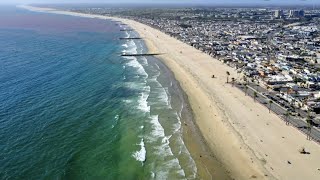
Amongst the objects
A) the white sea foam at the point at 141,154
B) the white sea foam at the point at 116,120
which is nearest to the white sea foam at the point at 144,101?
the white sea foam at the point at 116,120

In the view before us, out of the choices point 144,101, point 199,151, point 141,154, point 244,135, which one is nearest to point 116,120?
point 144,101

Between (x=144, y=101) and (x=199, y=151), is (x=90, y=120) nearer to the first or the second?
(x=144, y=101)

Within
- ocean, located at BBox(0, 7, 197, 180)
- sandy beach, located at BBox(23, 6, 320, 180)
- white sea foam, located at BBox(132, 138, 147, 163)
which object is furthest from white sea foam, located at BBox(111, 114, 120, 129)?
sandy beach, located at BBox(23, 6, 320, 180)

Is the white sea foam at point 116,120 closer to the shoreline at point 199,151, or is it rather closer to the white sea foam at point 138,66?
the shoreline at point 199,151

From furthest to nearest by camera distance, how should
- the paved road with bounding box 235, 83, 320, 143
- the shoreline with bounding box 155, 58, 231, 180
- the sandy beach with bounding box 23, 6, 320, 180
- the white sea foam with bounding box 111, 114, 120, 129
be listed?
the white sea foam with bounding box 111, 114, 120, 129
the paved road with bounding box 235, 83, 320, 143
the sandy beach with bounding box 23, 6, 320, 180
the shoreline with bounding box 155, 58, 231, 180

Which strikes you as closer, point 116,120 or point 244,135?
point 244,135

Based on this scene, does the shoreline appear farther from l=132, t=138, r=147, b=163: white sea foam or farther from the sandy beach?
l=132, t=138, r=147, b=163: white sea foam
